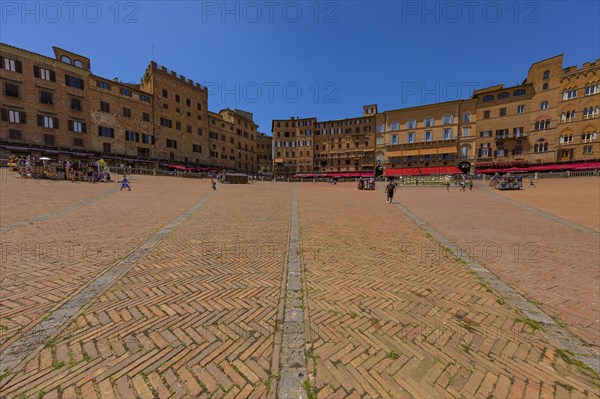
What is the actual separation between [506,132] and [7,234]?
53.1 meters

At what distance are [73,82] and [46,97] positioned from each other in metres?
3.71

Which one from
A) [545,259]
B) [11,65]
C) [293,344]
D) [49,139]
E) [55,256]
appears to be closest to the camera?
[293,344]

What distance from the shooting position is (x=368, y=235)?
7.25 metres

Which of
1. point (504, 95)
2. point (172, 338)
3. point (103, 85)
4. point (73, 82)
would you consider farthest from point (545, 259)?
point (504, 95)

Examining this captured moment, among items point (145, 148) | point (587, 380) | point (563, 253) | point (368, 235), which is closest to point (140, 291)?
point (587, 380)

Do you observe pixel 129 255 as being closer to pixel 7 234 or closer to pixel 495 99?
pixel 7 234

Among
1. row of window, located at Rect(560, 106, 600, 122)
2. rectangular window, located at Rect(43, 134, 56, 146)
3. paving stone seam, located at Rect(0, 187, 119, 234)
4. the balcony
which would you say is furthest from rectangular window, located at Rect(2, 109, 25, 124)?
row of window, located at Rect(560, 106, 600, 122)

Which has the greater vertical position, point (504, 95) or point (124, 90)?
point (504, 95)

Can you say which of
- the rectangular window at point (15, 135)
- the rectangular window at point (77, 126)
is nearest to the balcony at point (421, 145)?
the rectangular window at point (77, 126)

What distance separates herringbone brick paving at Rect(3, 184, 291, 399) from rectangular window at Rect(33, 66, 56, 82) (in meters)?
38.4

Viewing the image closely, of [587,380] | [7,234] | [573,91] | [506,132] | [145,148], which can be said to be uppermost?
[573,91]

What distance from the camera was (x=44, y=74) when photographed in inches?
1102

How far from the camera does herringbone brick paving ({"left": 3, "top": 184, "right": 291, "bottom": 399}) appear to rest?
2.10m

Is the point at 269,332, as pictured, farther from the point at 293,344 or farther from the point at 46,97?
the point at 46,97
